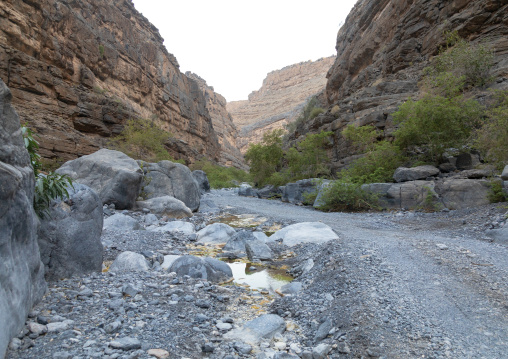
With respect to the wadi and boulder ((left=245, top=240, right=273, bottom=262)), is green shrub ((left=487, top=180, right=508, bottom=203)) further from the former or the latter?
boulder ((left=245, top=240, right=273, bottom=262))

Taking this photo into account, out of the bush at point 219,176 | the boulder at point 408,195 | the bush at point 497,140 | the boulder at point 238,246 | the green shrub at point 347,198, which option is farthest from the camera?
the bush at point 219,176

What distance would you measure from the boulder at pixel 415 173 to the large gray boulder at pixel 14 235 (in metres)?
12.2

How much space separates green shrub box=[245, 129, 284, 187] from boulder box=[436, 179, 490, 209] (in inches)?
794

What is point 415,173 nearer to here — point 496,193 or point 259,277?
point 496,193

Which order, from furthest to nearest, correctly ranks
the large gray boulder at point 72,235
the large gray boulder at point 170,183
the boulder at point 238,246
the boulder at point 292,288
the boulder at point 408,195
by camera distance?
the large gray boulder at point 170,183 < the boulder at point 408,195 < the boulder at point 238,246 < the boulder at point 292,288 < the large gray boulder at point 72,235

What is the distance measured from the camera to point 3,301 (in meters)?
2.04

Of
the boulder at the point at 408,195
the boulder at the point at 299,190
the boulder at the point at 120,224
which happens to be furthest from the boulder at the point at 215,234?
the boulder at the point at 299,190

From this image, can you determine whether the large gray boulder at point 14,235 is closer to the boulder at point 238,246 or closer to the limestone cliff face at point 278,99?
the boulder at point 238,246

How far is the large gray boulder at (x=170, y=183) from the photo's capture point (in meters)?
12.4

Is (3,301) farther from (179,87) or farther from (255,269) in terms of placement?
(179,87)

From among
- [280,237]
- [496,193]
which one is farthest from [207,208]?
[496,193]

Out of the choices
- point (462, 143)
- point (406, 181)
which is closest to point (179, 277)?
point (406, 181)

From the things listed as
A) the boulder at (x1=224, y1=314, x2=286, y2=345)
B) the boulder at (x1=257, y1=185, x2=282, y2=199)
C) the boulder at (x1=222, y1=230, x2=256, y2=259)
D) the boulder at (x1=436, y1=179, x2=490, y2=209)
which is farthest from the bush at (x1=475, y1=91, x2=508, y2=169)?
the boulder at (x1=257, y1=185, x2=282, y2=199)

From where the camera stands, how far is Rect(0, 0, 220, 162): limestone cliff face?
22750 millimetres
